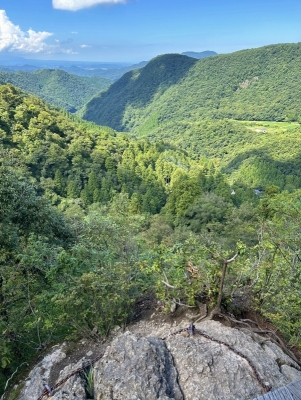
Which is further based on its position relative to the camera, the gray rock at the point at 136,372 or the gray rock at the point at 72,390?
the gray rock at the point at 72,390

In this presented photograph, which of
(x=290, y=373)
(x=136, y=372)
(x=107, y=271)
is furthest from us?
(x=107, y=271)

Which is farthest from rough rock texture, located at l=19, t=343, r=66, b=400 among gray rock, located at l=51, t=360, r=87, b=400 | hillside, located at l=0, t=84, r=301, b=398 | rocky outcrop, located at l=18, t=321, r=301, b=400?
gray rock, located at l=51, t=360, r=87, b=400

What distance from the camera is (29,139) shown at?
48719 millimetres

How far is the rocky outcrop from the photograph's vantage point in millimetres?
3746

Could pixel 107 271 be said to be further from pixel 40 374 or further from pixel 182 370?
pixel 182 370

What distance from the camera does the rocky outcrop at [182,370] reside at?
3746 mm

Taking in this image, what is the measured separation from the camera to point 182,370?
4.15 meters

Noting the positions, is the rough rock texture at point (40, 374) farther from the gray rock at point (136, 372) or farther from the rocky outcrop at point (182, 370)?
the gray rock at point (136, 372)

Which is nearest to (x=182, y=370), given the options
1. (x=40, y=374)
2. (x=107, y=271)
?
(x=40, y=374)

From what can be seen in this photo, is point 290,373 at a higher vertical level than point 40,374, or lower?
higher

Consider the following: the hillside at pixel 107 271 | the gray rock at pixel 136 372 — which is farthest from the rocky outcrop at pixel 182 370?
the hillside at pixel 107 271

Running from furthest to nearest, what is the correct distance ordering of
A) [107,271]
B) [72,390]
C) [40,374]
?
[107,271] → [40,374] → [72,390]

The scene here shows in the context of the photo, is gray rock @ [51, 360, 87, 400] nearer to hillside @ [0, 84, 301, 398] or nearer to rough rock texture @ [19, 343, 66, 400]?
rough rock texture @ [19, 343, 66, 400]

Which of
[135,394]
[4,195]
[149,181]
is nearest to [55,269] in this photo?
[4,195]
